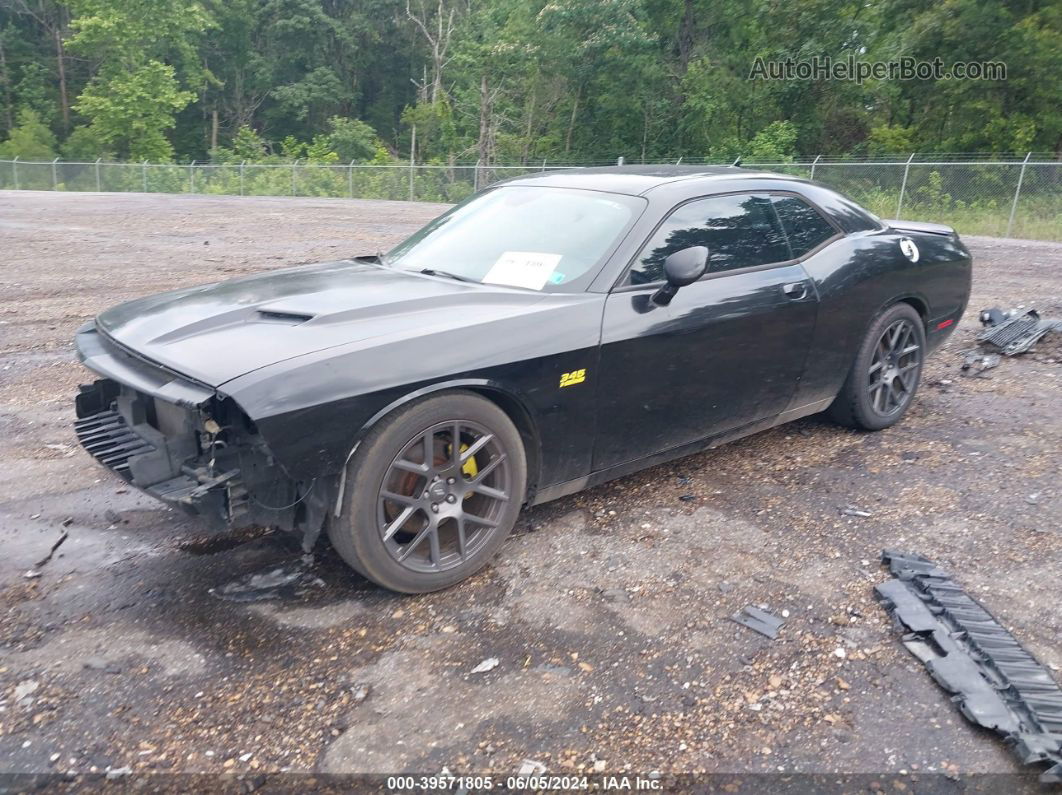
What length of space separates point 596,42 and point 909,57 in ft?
38.1

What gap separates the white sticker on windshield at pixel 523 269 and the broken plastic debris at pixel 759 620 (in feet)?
5.16

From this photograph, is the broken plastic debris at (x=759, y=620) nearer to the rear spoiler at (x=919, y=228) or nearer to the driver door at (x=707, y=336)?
the driver door at (x=707, y=336)

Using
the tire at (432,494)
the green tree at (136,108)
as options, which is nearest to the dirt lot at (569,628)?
the tire at (432,494)

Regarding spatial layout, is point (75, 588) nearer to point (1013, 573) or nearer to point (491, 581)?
point (491, 581)

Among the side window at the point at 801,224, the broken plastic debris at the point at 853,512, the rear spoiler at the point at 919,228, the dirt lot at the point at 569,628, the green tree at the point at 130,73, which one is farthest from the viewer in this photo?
the green tree at the point at 130,73

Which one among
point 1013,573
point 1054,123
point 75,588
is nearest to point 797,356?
point 1013,573

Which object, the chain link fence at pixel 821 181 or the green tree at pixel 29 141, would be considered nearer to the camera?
the chain link fence at pixel 821 181

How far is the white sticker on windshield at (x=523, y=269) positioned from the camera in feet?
12.2

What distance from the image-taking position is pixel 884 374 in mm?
5090

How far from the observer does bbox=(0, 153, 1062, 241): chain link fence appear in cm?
1836

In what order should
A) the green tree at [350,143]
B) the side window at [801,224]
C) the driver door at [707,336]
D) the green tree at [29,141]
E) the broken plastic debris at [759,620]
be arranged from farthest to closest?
the green tree at [350,143], the green tree at [29,141], the side window at [801,224], the driver door at [707,336], the broken plastic debris at [759,620]

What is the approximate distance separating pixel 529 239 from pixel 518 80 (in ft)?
116

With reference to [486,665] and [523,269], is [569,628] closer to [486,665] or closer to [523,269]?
[486,665]

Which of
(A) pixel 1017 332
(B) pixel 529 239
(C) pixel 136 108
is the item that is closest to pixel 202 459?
(B) pixel 529 239
